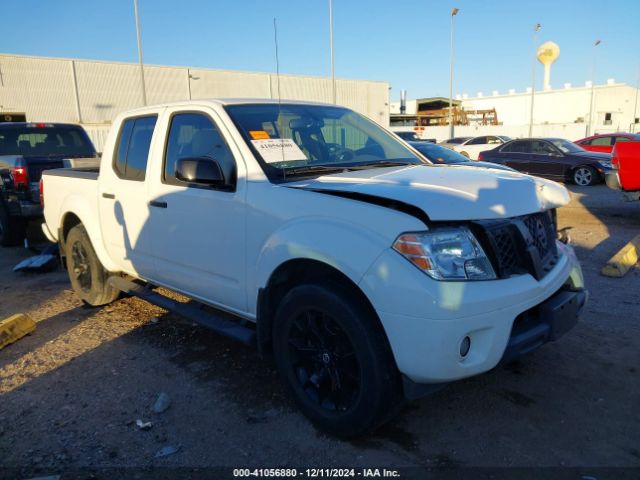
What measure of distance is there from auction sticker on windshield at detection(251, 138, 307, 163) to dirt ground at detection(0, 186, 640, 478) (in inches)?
61.1

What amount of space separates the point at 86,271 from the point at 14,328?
3.10 ft

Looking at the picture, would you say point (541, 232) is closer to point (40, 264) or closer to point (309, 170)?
point (309, 170)

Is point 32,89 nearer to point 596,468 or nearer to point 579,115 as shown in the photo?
point 596,468

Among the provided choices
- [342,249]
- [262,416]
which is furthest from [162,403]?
[342,249]

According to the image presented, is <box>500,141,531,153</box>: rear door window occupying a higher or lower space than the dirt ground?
higher

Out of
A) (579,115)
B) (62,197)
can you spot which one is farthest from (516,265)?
(579,115)

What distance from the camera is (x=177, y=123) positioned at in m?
3.87

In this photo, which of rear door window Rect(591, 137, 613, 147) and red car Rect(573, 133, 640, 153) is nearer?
red car Rect(573, 133, 640, 153)

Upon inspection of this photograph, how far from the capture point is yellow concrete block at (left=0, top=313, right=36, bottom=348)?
4.41 m

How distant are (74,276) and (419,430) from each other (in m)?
4.14

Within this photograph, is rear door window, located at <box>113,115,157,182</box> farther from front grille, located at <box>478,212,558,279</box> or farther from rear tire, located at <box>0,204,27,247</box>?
rear tire, located at <box>0,204,27,247</box>

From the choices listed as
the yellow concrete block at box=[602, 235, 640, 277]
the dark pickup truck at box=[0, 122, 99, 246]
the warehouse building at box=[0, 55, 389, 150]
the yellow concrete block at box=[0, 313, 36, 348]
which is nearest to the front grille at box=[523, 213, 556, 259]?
the yellow concrete block at box=[602, 235, 640, 277]

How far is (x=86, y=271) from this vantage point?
17.4ft

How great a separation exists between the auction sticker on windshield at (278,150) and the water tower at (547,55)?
236 feet
